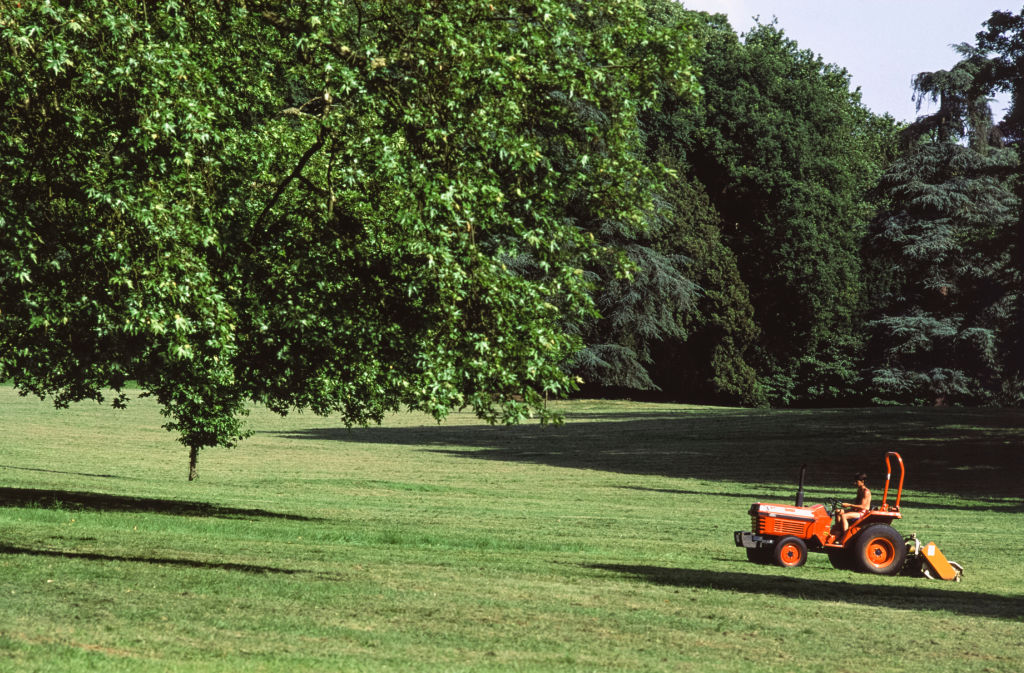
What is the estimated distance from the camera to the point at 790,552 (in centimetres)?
1933

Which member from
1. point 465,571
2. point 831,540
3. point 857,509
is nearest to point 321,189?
point 465,571

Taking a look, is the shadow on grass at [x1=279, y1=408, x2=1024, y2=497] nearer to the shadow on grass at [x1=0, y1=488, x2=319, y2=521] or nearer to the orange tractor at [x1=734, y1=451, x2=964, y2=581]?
Result: the orange tractor at [x1=734, y1=451, x2=964, y2=581]

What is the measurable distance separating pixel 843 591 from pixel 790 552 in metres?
2.86

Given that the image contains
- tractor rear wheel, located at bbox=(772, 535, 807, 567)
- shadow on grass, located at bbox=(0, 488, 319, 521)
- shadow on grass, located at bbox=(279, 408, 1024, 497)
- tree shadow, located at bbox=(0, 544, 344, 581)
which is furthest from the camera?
shadow on grass, located at bbox=(279, 408, 1024, 497)

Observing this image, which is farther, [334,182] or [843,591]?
[843,591]

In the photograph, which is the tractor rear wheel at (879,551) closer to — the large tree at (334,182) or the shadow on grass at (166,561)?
the large tree at (334,182)

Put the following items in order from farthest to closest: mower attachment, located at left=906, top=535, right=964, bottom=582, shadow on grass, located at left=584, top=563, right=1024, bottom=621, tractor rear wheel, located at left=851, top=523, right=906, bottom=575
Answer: tractor rear wheel, located at left=851, top=523, right=906, bottom=575, mower attachment, located at left=906, top=535, right=964, bottom=582, shadow on grass, located at left=584, top=563, right=1024, bottom=621

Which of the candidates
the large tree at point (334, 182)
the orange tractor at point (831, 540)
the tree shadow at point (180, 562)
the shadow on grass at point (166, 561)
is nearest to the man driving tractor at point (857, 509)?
the orange tractor at point (831, 540)

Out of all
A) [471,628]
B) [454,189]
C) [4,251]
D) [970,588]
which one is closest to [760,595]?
[970,588]

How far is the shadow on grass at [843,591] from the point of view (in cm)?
1528

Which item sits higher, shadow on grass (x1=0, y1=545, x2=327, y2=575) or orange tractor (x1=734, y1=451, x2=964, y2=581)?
orange tractor (x1=734, y1=451, x2=964, y2=581)

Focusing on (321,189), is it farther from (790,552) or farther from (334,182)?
(790,552)

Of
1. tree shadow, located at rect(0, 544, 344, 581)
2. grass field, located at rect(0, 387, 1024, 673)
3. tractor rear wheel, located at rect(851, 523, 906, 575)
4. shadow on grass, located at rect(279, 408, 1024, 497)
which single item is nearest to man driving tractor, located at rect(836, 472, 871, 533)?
tractor rear wheel, located at rect(851, 523, 906, 575)

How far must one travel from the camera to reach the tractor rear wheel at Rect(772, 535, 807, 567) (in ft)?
62.9
